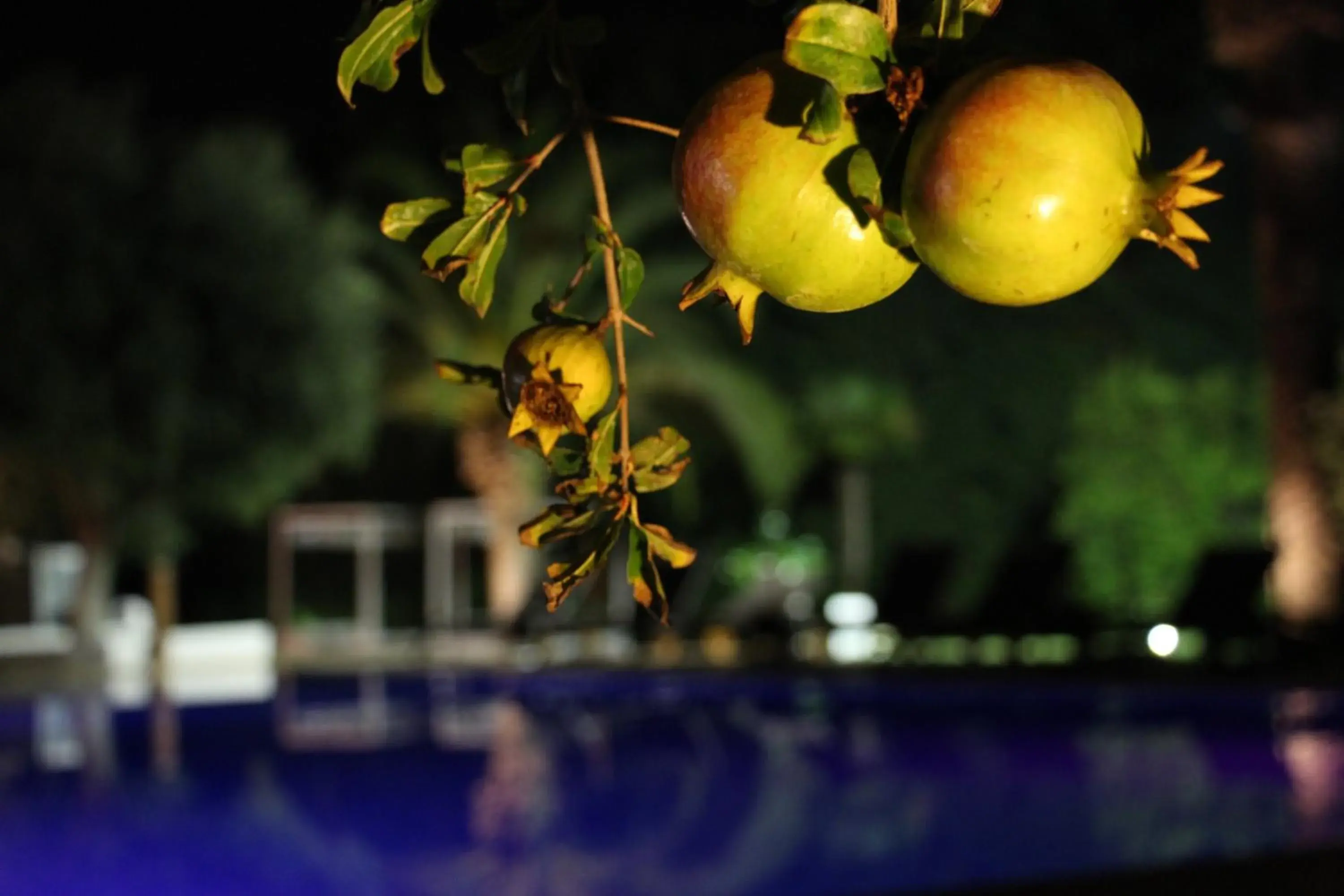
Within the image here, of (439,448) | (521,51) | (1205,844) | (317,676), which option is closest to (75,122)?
(317,676)

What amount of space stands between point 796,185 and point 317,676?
20419 millimetres

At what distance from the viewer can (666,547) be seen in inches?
29.7

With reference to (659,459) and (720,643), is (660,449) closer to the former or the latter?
(659,459)

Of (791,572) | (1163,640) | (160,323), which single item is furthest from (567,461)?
(791,572)

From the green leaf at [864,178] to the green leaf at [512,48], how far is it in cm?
23

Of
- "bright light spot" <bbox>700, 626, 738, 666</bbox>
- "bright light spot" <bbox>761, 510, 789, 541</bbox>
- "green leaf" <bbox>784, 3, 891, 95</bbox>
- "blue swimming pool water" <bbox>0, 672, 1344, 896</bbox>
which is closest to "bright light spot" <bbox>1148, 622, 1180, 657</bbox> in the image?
"blue swimming pool water" <bbox>0, 672, 1344, 896</bbox>

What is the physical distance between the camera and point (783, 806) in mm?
9547

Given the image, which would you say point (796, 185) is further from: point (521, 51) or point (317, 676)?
point (317, 676)

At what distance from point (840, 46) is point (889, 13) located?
5 cm

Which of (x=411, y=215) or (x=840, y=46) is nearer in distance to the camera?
(x=840, y=46)

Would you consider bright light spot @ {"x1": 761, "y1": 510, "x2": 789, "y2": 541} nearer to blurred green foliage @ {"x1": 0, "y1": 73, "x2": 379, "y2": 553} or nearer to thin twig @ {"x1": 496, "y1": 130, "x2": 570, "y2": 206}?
blurred green foliage @ {"x1": 0, "y1": 73, "x2": 379, "y2": 553}

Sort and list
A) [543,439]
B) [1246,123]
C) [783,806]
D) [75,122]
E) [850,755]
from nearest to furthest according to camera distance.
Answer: [543,439], [783,806], [850,755], [1246,123], [75,122]

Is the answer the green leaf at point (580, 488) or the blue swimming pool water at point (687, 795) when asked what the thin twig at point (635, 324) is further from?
the blue swimming pool water at point (687, 795)

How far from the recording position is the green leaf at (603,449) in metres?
0.77
